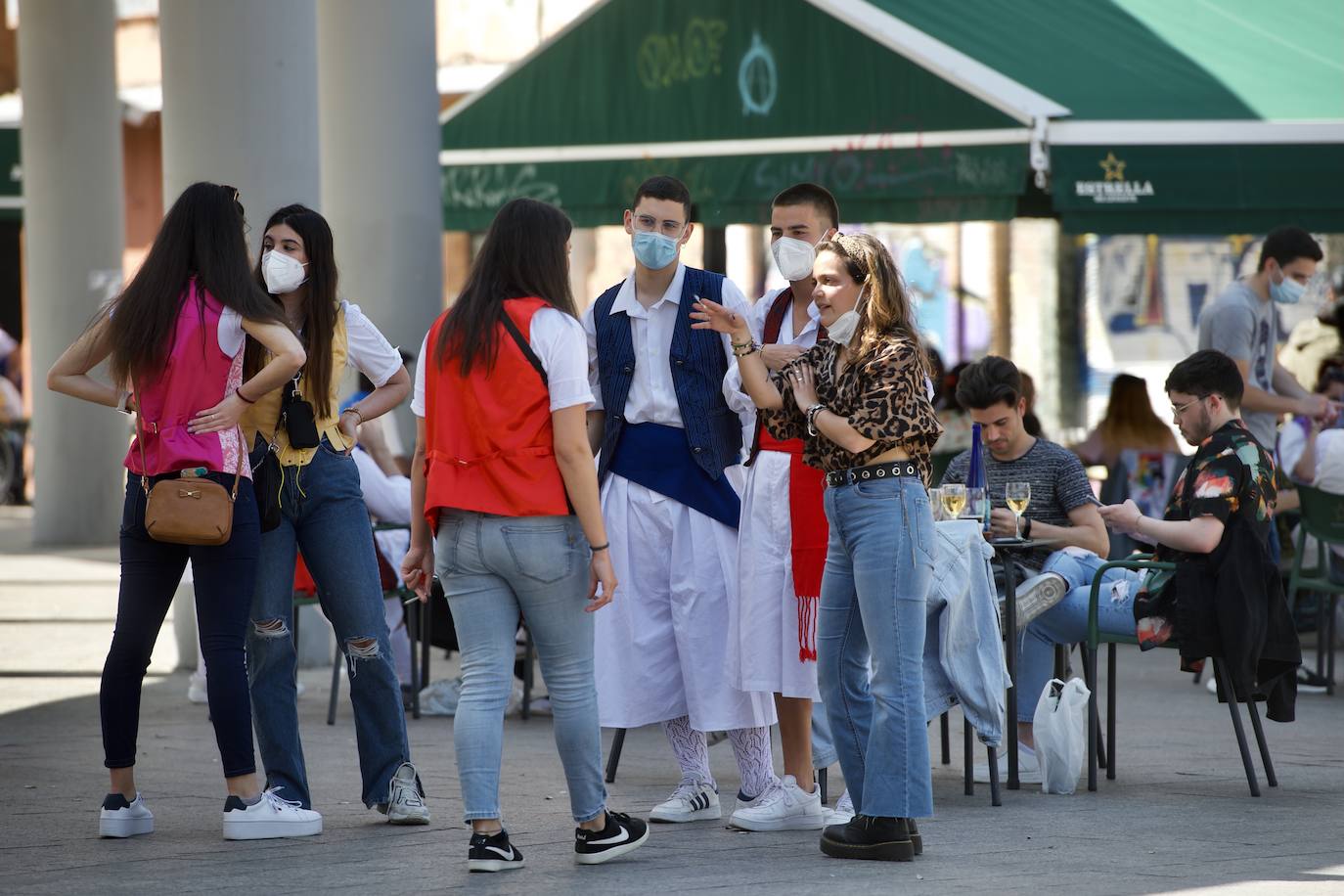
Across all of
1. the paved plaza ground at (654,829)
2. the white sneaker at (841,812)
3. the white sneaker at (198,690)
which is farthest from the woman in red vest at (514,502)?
the white sneaker at (198,690)

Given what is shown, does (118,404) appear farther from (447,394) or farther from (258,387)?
(447,394)

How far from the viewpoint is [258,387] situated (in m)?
5.53

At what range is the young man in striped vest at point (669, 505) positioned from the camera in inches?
233

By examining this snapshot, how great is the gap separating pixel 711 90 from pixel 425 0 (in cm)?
158

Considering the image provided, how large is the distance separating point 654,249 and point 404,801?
71.3 inches

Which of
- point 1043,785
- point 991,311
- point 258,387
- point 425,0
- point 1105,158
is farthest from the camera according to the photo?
point 991,311

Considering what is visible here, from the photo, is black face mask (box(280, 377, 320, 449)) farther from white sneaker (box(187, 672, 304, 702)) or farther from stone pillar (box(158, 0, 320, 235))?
stone pillar (box(158, 0, 320, 235))

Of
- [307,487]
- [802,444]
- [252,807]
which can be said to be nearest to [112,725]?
[252,807]

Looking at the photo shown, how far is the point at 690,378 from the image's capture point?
592cm

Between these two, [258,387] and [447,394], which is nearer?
[447,394]

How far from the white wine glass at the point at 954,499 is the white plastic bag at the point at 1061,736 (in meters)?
0.74

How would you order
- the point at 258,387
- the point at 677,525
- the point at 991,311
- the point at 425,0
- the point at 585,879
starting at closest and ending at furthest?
the point at 585,879
the point at 258,387
the point at 677,525
the point at 425,0
the point at 991,311

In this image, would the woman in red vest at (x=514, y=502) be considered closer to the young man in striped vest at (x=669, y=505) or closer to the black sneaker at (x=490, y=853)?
the black sneaker at (x=490, y=853)

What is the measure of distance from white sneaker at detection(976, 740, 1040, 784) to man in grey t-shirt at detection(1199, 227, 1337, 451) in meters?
2.77
